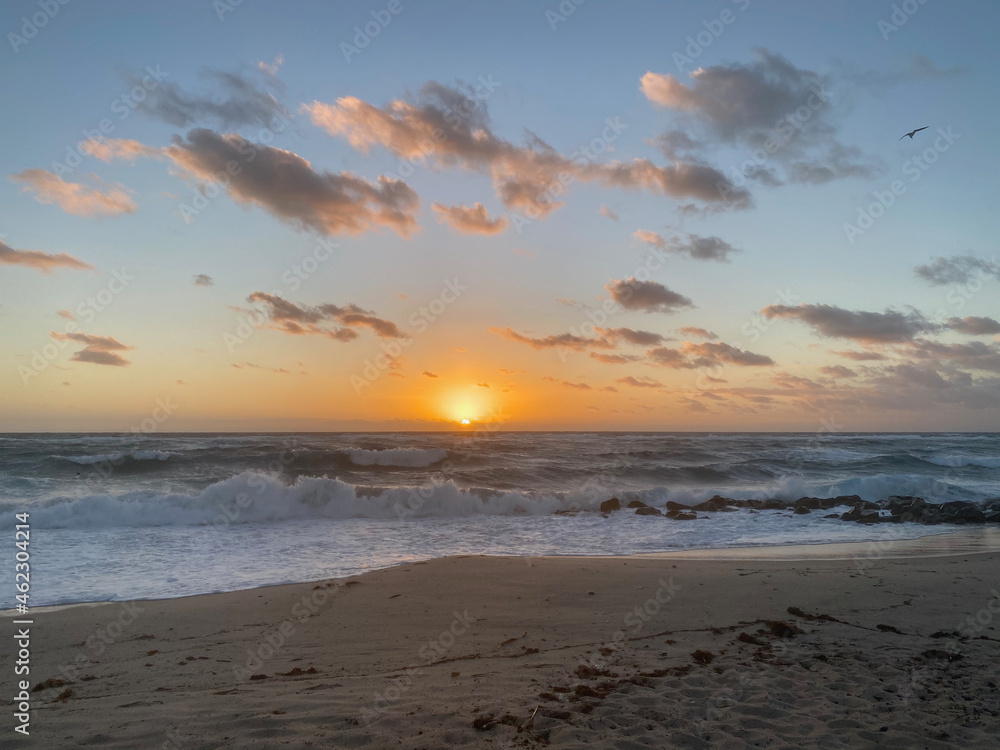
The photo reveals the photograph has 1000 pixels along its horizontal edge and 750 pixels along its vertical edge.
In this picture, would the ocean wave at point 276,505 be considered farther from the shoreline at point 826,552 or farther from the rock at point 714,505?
the shoreline at point 826,552

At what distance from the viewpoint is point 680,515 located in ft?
57.6

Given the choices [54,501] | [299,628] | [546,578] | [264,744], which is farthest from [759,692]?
[54,501]

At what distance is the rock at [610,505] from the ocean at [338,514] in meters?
0.40

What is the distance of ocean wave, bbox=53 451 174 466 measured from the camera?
28297mm

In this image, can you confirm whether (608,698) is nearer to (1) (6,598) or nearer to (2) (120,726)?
(2) (120,726)

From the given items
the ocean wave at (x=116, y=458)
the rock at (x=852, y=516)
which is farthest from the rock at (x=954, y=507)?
the ocean wave at (x=116, y=458)

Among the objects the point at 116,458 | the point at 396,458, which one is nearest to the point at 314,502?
the point at 396,458

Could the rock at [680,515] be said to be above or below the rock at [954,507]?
below

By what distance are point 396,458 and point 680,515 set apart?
21.0 meters

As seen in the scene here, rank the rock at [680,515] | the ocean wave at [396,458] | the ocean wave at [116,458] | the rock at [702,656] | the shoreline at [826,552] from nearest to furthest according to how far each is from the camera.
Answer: the rock at [702,656] < the shoreline at [826,552] < the rock at [680,515] < the ocean wave at [116,458] < the ocean wave at [396,458]

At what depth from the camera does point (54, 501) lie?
54.4 feet

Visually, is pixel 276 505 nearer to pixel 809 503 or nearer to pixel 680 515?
pixel 680 515

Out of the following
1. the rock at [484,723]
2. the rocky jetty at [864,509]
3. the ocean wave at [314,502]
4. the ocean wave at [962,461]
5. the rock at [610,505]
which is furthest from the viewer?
the ocean wave at [962,461]

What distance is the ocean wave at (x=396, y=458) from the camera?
1328 inches
